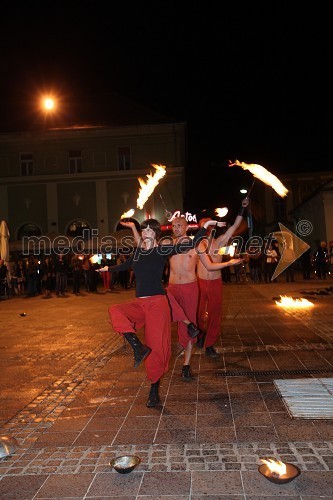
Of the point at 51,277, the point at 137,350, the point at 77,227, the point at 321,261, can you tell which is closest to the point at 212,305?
the point at 137,350

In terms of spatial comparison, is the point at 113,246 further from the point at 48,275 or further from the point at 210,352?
the point at 210,352

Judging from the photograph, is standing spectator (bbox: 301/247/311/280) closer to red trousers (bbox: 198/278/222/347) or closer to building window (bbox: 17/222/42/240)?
red trousers (bbox: 198/278/222/347)

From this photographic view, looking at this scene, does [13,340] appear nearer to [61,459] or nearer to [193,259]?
[193,259]

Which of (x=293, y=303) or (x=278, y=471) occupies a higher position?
(x=293, y=303)

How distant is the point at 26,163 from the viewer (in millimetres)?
37188

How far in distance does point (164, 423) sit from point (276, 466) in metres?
1.35

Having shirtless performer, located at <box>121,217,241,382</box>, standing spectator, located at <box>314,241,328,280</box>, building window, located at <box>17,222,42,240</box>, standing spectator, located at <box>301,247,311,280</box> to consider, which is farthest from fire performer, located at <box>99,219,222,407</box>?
building window, located at <box>17,222,42,240</box>

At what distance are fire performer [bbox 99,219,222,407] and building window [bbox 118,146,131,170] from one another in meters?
32.2

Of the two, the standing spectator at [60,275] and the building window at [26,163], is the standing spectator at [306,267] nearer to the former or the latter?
the standing spectator at [60,275]

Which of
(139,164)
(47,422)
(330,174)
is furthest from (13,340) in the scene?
(330,174)

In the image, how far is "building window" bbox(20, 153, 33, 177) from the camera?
37.1m

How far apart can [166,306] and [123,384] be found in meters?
1.35

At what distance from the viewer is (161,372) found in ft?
16.6

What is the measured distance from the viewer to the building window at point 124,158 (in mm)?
36812
